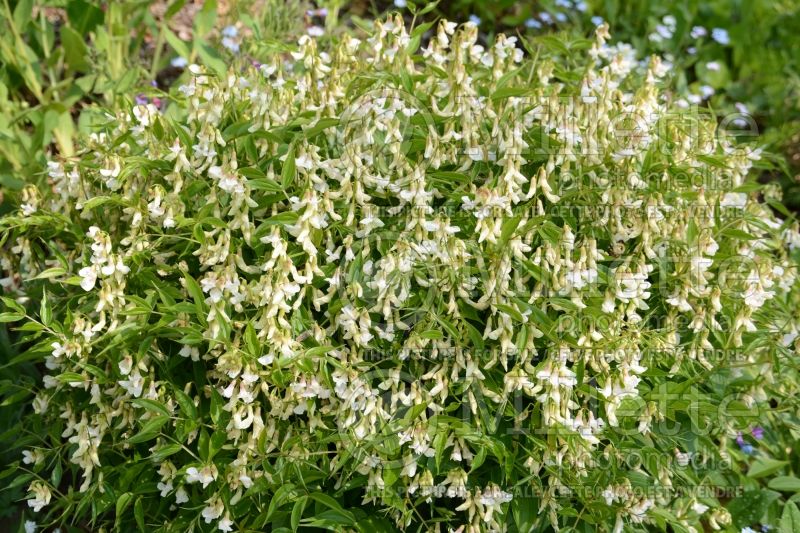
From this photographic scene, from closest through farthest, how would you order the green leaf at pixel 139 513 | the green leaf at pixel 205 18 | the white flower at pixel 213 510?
the white flower at pixel 213 510
the green leaf at pixel 139 513
the green leaf at pixel 205 18

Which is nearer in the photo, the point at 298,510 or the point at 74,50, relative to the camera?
the point at 298,510

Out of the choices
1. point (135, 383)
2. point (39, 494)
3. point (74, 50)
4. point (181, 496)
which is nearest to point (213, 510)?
point (181, 496)

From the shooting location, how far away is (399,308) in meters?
2.24

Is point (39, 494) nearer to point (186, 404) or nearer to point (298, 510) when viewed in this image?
point (186, 404)

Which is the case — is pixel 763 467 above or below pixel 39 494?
below

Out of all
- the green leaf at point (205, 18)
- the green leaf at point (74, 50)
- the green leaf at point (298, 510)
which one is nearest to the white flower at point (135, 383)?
the green leaf at point (298, 510)

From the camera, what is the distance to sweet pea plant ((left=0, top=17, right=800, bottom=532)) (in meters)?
2.20

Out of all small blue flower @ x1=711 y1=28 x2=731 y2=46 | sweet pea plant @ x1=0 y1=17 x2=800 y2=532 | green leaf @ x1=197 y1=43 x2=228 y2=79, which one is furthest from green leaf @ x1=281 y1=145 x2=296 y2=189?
small blue flower @ x1=711 y1=28 x2=731 y2=46

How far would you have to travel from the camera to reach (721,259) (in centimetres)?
251

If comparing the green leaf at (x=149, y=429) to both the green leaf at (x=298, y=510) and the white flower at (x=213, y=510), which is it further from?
the green leaf at (x=298, y=510)

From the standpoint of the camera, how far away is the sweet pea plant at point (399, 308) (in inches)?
86.5

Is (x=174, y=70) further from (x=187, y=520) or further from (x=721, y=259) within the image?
(x=721, y=259)

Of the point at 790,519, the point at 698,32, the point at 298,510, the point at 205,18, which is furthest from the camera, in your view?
the point at 698,32

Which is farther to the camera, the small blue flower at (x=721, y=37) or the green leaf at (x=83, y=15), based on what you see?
the small blue flower at (x=721, y=37)
